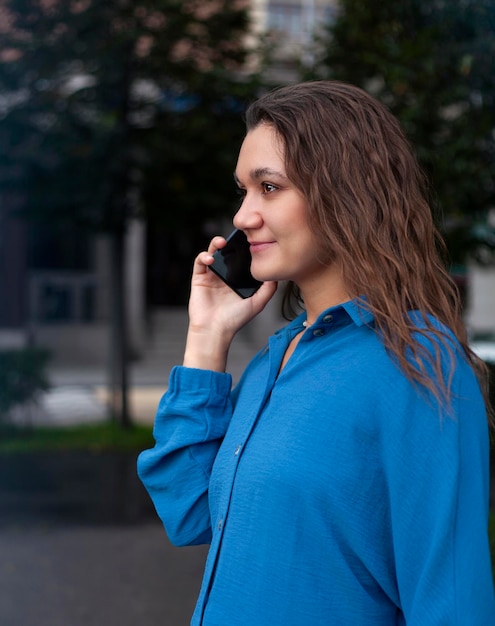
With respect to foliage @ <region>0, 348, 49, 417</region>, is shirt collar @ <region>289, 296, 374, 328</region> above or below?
above

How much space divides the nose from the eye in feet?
0.10

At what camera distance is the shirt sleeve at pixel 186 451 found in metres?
1.63

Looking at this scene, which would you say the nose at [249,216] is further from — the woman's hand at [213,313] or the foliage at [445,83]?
the foliage at [445,83]

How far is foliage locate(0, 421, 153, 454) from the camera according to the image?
7641 millimetres

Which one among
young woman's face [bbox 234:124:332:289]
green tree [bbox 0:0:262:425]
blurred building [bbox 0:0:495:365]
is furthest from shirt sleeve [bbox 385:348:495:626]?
blurred building [bbox 0:0:495:365]

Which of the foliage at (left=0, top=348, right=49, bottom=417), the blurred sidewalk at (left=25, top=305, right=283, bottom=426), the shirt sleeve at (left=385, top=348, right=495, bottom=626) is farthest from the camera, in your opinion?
the blurred sidewalk at (left=25, top=305, right=283, bottom=426)

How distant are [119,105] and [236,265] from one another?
20.2ft

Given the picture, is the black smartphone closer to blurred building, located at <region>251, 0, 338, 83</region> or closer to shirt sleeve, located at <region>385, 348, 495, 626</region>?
shirt sleeve, located at <region>385, 348, 495, 626</region>

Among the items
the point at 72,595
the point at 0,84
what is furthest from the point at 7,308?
the point at 72,595

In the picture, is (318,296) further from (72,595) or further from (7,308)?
(7,308)

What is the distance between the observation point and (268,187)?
56.9 inches

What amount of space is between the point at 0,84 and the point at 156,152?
1532 millimetres

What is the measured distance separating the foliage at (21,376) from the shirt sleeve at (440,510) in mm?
7269

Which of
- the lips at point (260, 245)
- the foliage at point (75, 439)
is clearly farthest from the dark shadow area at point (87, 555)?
the lips at point (260, 245)
